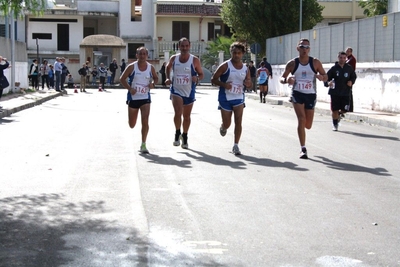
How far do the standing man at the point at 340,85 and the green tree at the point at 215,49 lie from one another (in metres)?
38.1

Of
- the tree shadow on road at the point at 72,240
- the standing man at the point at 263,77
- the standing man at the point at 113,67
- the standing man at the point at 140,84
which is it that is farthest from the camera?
the standing man at the point at 113,67

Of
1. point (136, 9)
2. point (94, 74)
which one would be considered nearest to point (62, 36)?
point (136, 9)

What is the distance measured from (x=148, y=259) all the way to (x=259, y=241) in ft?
3.67

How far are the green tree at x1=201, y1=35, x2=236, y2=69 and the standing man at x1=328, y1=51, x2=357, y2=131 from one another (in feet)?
125

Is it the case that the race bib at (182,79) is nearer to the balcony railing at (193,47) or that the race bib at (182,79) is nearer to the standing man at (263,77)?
the standing man at (263,77)

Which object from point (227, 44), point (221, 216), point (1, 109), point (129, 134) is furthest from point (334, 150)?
point (227, 44)

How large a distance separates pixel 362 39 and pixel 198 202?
63.8 feet

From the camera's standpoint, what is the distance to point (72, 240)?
671 centimetres

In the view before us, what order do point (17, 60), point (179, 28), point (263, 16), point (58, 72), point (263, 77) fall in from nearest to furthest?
1. point (263, 77)
2. point (17, 60)
3. point (58, 72)
4. point (263, 16)
5. point (179, 28)

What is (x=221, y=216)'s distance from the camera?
7.71m

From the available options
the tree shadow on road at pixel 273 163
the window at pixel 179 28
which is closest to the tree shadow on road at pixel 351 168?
the tree shadow on road at pixel 273 163

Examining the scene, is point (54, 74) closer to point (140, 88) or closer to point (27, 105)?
point (27, 105)

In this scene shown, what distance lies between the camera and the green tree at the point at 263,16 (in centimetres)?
4769

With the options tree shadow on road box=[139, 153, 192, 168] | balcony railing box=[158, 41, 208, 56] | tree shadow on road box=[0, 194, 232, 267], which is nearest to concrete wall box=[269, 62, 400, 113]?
tree shadow on road box=[139, 153, 192, 168]
